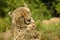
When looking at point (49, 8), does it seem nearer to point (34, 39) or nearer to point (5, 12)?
point (5, 12)

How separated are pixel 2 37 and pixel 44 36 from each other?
795mm

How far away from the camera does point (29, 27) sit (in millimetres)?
5863

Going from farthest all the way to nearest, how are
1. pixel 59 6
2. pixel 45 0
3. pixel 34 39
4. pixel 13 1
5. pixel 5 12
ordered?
pixel 45 0 → pixel 59 6 → pixel 5 12 → pixel 13 1 → pixel 34 39

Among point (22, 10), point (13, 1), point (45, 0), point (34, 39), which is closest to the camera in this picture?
point (34, 39)

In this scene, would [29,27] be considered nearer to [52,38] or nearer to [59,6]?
[52,38]

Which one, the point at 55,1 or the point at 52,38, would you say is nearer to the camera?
the point at 52,38

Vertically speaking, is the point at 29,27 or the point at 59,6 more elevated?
the point at 29,27

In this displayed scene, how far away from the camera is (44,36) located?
19.2ft

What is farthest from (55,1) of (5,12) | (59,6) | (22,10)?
(22,10)

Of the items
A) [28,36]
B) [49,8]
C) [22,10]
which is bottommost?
[49,8]

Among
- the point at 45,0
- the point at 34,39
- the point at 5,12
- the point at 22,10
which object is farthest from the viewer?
the point at 45,0

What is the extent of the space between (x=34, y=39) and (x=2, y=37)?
667 millimetres

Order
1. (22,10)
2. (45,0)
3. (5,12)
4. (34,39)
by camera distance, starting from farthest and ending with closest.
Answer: (45,0)
(5,12)
(22,10)
(34,39)

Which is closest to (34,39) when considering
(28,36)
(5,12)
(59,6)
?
(28,36)
